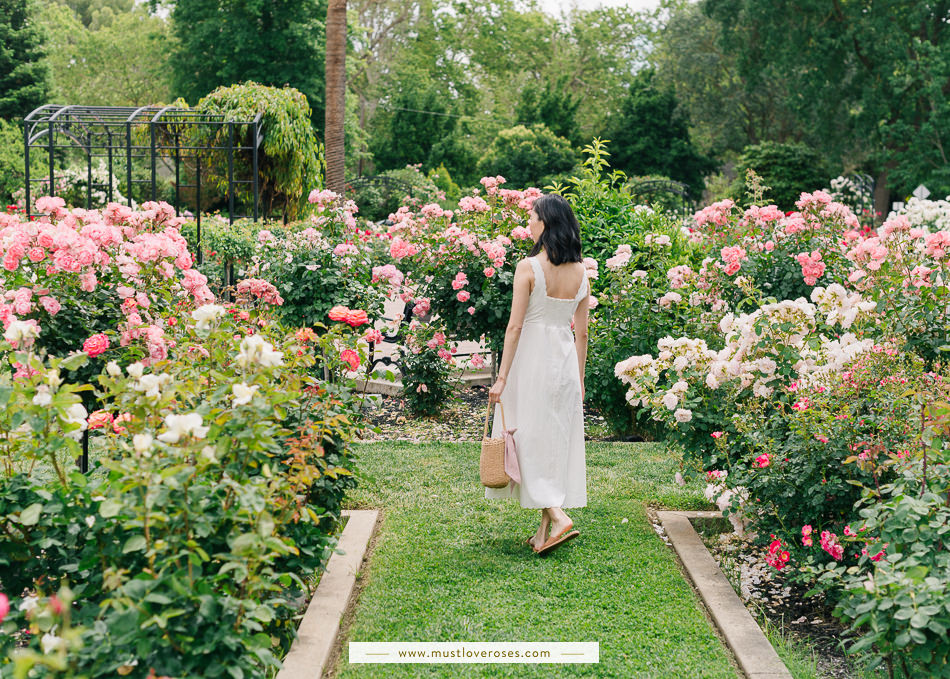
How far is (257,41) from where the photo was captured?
25.2m

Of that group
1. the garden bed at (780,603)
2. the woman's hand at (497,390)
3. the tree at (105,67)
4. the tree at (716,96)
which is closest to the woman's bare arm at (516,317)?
the woman's hand at (497,390)

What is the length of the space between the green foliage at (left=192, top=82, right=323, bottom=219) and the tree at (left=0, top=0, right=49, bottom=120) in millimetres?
9849

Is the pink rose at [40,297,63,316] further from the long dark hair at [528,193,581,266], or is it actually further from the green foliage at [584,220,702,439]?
the green foliage at [584,220,702,439]

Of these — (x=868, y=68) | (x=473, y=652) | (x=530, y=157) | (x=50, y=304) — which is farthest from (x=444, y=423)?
(x=530, y=157)

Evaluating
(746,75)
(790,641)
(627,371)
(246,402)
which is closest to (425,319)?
(627,371)

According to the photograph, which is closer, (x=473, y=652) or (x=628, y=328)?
(x=473, y=652)

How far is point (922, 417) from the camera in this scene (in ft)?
9.71

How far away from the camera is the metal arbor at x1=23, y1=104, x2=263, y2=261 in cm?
1255

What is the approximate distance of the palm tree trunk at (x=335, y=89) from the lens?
1199 cm

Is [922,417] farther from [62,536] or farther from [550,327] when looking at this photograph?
[62,536]

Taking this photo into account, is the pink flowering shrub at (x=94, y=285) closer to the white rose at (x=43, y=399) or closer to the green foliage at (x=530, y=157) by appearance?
the white rose at (x=43, y=399)

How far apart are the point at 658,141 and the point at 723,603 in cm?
3141

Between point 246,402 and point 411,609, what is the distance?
1641 mm

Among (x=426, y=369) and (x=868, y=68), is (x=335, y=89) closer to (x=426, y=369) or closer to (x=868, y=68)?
(x=426, y=369)
